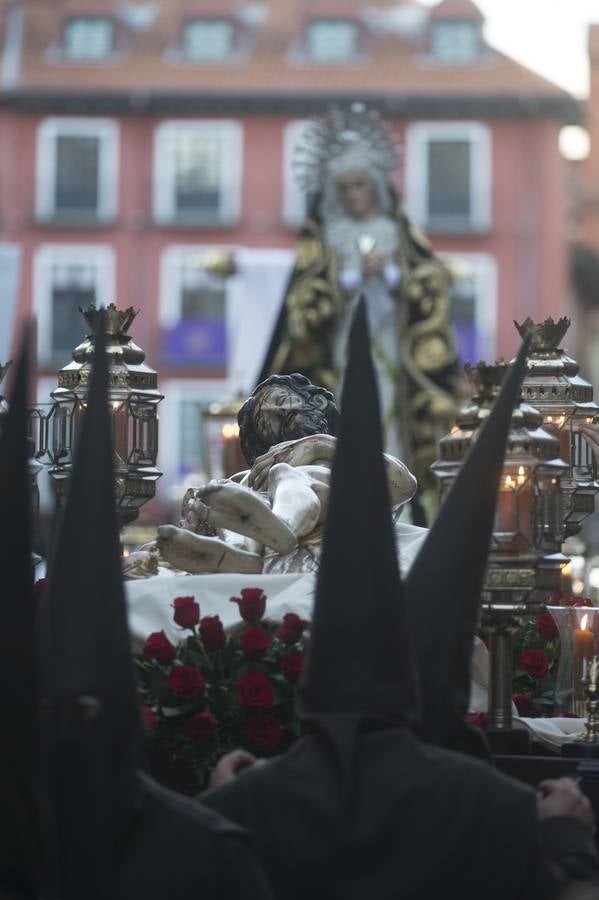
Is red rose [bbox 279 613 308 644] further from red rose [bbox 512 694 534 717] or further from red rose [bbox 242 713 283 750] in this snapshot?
red rose [bbox 512 694 534 717]

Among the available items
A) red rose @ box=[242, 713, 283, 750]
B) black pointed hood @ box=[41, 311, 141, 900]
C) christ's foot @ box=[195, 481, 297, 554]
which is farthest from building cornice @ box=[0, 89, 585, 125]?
black pointed hood @ box=[41, 311, 141, 900]

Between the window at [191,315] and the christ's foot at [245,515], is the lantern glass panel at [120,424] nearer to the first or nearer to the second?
the christ's foot at [245,515]

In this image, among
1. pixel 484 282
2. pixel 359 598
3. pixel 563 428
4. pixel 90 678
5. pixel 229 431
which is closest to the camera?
pixel 90 678

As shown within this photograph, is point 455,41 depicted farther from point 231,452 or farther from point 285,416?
point 285,416

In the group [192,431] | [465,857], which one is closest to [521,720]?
[465,857]

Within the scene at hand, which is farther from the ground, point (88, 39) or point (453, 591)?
point (88, 39)

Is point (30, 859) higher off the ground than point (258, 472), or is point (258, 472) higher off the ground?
point (258, 472)

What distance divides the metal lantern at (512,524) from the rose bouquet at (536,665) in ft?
2.68

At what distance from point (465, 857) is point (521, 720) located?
7.24 feet

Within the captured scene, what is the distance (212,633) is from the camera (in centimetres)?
675

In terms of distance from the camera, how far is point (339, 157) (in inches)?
820

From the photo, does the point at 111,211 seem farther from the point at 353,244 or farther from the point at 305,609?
the point at 305,609

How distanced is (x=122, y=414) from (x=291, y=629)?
2374mm

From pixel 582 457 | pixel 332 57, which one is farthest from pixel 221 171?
pixel 582 457
